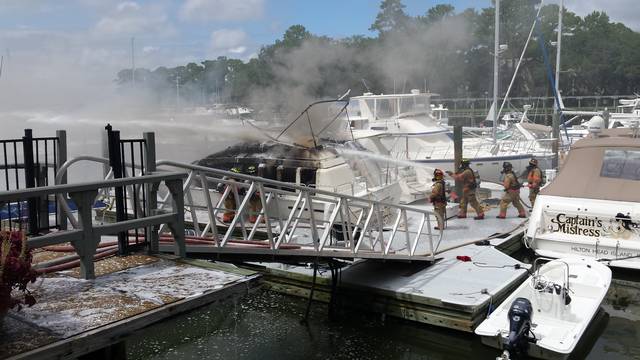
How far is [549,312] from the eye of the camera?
29.3 feet

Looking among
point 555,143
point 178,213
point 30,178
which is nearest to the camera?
point 178,213

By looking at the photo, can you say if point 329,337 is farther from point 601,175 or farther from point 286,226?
point 601,175

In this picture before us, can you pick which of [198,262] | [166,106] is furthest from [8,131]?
[198,262]

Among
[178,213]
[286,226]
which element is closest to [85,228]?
[178,213]

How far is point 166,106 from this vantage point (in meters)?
24.9

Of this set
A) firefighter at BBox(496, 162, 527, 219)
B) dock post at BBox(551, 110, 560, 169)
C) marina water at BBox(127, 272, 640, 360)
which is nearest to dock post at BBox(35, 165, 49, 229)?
marina water at BBox(127, 272, 640, 360)

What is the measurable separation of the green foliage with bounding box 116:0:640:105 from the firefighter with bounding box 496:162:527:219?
10.9m

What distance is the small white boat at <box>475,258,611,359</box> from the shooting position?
311 inches

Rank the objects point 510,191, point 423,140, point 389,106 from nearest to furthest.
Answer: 1. point 510,191
2. point 423,140
3. point 389,106

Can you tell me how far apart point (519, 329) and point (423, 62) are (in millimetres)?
31905

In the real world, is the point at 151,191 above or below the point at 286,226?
above

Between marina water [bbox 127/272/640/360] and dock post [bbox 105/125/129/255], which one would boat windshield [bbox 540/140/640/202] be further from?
dock post [bbox 105/125/129/255]

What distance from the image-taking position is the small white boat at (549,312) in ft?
25.9

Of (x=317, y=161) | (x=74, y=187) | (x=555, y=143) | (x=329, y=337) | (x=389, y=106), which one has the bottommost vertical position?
(x=329, y=337)
